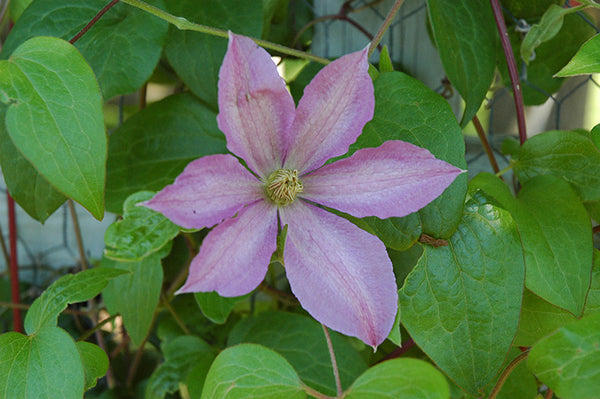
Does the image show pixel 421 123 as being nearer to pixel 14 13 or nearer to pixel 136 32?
pixel 136 32

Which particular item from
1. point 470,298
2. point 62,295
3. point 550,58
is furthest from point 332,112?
point 550,58

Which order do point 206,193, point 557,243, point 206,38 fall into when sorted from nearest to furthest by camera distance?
point 206,193 → point 557,243 → point 206,38

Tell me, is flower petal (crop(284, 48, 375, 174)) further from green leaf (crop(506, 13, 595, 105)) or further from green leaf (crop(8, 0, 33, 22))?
green leaf (crop(8, 0, 33, 22))

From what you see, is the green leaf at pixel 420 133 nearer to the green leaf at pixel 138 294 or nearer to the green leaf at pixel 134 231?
the green leaf at pixel 134 231

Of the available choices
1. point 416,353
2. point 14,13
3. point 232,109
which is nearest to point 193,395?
point 416,353

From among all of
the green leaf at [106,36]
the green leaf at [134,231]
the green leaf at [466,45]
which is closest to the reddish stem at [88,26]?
the green leaf at [106,36]

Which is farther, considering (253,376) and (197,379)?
(197,379)

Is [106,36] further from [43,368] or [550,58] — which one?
[550,58]
